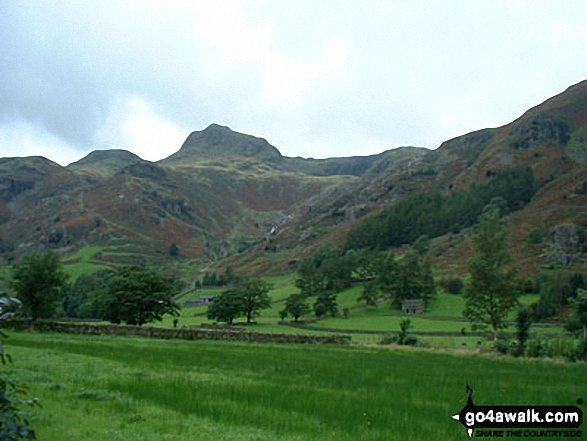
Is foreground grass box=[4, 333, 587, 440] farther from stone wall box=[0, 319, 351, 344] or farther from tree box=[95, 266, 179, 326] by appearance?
tree box=[95, 266, 179, 326]

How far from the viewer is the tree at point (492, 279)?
57375 mm

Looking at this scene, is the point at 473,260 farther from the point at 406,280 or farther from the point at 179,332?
the point at 406,280

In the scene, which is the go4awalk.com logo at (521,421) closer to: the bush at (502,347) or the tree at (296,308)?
the bush at (502,347)

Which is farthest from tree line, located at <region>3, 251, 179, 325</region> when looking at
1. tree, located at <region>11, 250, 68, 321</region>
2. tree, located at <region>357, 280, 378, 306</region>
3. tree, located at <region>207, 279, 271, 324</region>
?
tree, located at <region>357, 280, 378, 306</region>

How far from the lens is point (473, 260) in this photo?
59.1m

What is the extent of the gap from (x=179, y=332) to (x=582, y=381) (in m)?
40.2

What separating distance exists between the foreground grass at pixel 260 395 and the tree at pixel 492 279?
1035 inches

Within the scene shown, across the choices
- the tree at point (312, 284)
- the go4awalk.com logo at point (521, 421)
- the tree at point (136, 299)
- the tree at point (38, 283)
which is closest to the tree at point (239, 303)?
the tree at point (136, 299)

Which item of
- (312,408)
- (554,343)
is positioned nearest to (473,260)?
(554,343)

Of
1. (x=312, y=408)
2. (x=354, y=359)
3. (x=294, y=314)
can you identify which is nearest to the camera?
(x=312, y=408)

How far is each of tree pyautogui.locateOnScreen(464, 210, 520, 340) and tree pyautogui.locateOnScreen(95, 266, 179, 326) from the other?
46.0 m

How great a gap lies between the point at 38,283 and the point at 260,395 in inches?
2802

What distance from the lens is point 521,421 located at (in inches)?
580

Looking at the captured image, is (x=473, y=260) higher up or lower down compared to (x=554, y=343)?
higher up
